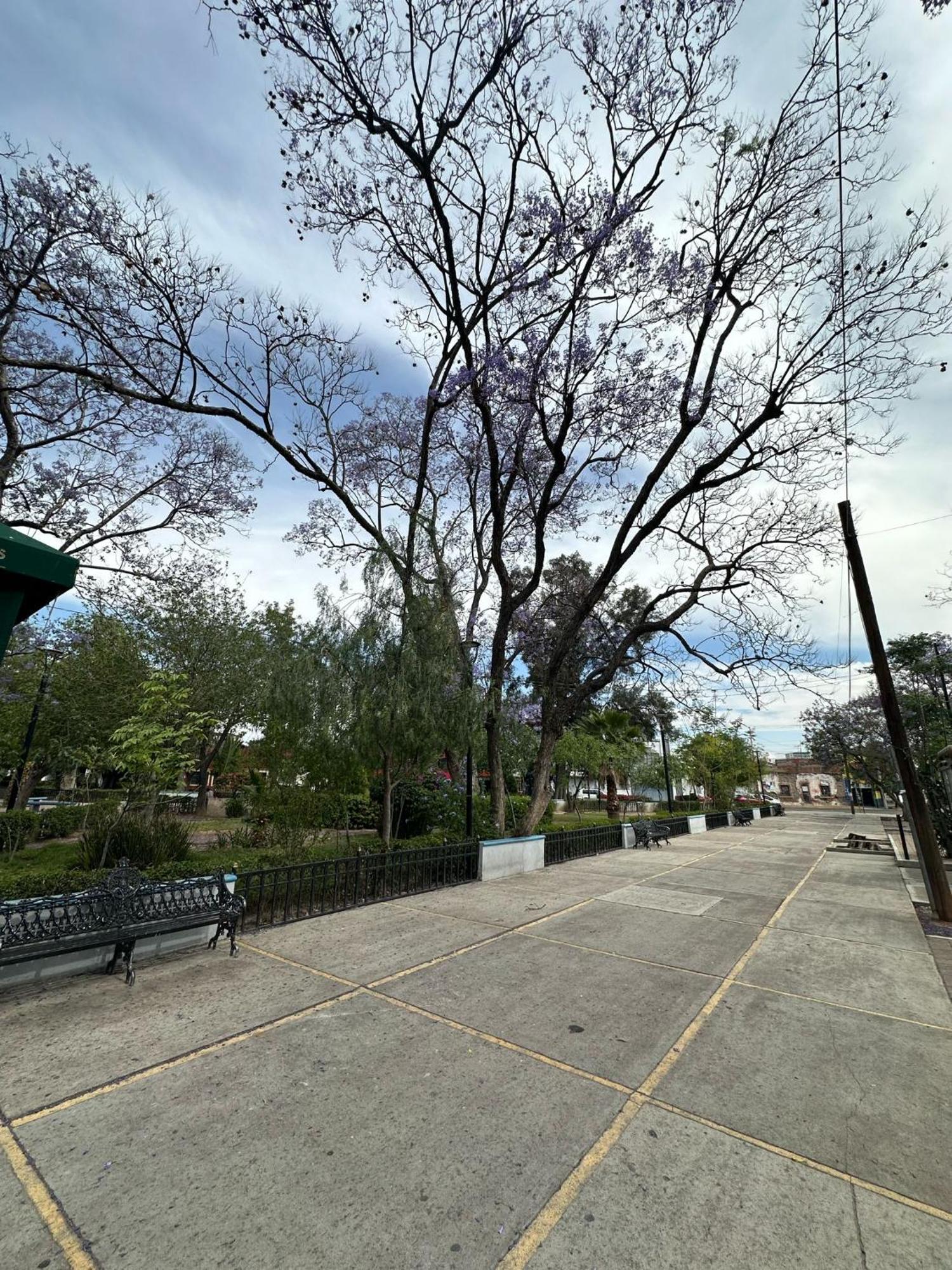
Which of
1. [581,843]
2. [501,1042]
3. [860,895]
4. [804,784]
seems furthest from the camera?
[804,784]

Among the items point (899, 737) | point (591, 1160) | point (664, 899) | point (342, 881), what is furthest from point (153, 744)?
point (899, 737)

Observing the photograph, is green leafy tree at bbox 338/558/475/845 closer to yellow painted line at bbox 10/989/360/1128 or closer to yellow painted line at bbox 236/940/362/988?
yellow painted line at bbox 236/940/362/988

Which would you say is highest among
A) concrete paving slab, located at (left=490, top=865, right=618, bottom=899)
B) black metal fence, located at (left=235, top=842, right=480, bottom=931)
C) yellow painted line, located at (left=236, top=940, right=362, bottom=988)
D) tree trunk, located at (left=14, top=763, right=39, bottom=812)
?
tree trunk, located at (left=14, top=763, right=39, bottom=812)

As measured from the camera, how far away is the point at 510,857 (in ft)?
38.1

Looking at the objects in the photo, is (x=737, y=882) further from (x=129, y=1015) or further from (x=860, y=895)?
(x=129, y=1015)

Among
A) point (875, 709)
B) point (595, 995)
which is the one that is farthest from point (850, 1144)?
point (875, 709)

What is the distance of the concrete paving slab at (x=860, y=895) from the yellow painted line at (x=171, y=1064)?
9383 mm

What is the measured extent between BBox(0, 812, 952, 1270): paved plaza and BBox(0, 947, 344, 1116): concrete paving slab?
0.02 m

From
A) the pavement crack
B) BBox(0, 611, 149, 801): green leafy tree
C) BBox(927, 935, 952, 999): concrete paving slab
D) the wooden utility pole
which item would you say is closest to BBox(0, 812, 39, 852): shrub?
BBox(0, 611, 149, 801): green leafy tree

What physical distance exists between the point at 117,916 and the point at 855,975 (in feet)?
25.3

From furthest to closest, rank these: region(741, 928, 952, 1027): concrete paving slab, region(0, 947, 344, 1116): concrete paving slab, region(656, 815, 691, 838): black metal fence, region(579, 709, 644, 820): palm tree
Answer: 1. region(579, 709, 644, 820): palm tree
2. region(656, 815, 691, 838): black metal fence
3. region(741, 928, 952, 1027): concrete paving slab
4. region(0, 947, 344, 1116): concrete paving slab

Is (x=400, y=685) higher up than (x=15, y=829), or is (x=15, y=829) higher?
(x=400, y=685)

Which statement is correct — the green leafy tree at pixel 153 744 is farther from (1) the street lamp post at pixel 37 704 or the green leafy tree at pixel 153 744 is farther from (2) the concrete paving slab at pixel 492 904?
(1) the street lamp post at pixel 37 704

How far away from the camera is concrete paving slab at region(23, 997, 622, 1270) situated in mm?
2270
